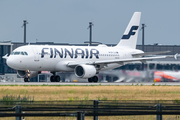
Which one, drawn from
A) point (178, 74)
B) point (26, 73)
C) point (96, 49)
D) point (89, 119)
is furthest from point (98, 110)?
point (178, 74)

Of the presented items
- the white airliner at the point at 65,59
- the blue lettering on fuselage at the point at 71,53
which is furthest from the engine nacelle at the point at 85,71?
the blue lettering on fuselage at the point at 71,53

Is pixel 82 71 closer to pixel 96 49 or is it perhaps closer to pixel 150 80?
pixel 96 49

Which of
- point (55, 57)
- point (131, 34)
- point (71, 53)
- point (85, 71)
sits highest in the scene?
point (131, 34)

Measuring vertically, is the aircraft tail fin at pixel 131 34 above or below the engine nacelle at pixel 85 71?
above

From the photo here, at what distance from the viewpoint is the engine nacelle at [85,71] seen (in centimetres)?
4263

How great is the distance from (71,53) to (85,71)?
3.71m

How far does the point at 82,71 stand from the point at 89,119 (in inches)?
1186

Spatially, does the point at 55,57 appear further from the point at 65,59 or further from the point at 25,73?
the point at 25,73

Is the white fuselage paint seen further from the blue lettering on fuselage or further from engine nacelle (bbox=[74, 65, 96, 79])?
engine nacelle (bbox=[74, 65, 96, 79])

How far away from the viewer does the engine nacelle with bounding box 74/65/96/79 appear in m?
42.6

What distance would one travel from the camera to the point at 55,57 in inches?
1716

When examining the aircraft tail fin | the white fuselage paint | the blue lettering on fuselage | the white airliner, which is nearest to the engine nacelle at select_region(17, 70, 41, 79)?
the white airliner

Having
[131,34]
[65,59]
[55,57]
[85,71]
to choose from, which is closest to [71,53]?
[65,59]

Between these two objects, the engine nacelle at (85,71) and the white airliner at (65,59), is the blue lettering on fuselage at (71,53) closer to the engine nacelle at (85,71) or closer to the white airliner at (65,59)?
the white airliner at (65,59)
